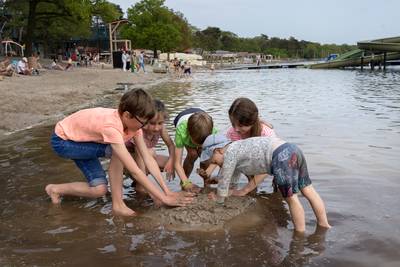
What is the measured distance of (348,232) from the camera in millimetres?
3582

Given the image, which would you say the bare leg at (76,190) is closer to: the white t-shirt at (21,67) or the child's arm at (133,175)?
the child's arm at (133,175)

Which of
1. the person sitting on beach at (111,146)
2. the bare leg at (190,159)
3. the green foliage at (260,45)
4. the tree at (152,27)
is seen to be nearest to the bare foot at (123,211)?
the person sitting on beach at (111,146)

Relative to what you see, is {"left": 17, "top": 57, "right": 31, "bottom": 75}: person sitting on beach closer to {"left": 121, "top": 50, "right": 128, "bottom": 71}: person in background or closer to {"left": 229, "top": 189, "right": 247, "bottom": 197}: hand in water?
{"left": 121, "top": 50, "right": 128, "bottom": 71}: person in background

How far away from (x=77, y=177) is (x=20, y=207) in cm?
111

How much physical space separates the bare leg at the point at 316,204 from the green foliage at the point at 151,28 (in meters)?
61.1

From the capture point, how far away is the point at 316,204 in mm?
3578


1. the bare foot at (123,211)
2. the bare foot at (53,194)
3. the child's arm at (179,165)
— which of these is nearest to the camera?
the bare foot at (123,211)

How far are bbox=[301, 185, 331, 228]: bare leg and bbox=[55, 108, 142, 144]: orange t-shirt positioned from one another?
1.49 m

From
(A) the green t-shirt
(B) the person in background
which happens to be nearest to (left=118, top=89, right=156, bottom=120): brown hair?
(A) the green t-shirt

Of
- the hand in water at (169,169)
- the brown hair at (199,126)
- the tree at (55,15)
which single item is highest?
the tree at (55,15)

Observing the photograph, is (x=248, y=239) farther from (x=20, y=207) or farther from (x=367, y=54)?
(x=367, y=54)

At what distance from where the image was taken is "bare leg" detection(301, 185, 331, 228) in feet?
11.7

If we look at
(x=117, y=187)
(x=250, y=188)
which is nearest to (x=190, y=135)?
(x=250, y=188)

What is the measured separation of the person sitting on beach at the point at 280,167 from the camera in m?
3.42
